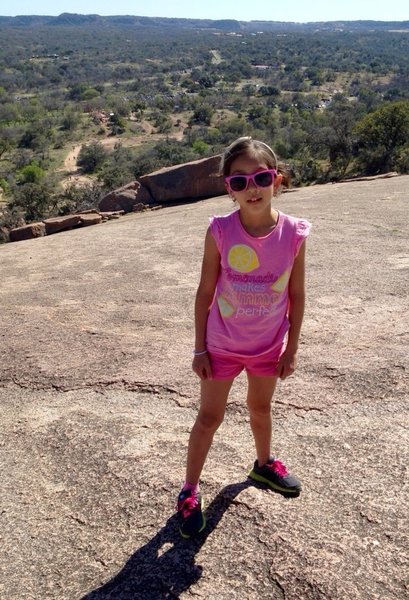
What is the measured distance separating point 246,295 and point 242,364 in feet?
0.91

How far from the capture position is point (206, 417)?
2.46 meters

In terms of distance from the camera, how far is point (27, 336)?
4.77 m

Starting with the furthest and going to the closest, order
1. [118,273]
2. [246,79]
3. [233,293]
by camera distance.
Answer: [246,79]
[118,273]
[233,293]

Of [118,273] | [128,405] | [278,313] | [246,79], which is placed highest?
[278,313]

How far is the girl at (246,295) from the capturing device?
7.46 ft

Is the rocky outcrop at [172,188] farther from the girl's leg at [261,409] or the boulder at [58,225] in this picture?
the girl's leg at [261,409]

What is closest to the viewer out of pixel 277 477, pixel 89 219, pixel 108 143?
pixel 277 477

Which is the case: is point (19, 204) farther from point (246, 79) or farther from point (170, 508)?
point (246, 79)

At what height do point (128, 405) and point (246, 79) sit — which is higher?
point (128, 405)

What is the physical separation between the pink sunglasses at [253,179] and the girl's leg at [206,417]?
29.0 inches

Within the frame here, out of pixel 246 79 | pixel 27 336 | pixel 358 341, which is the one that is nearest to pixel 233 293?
pixel 358 341

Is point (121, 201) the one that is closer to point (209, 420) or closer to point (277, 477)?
point (277, 477)

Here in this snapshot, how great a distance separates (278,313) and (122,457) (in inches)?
46.4

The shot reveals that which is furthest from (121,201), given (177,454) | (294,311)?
(294,311)
